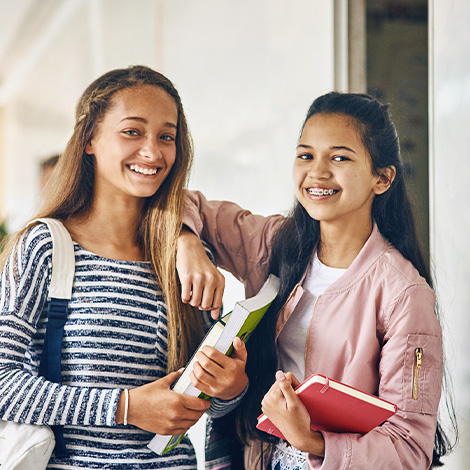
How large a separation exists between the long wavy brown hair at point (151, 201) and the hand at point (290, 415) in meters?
0.30

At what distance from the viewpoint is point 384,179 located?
1312 millimetres

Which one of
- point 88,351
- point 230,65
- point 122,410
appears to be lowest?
point 122,410

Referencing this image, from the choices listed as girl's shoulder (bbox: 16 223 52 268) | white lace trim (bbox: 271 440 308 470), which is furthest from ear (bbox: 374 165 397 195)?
girl's shoulder (bbox: 16 223 52 268)

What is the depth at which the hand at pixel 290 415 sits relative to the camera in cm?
109

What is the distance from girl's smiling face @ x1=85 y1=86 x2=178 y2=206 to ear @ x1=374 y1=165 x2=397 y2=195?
0.44 meters

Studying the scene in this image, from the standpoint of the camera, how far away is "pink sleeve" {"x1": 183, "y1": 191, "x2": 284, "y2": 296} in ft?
4.93

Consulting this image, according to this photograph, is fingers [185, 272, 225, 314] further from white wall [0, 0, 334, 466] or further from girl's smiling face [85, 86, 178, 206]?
white wall [0, 0, 334, 466]

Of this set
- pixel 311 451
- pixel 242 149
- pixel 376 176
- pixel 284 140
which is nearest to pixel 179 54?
pixel 242 149

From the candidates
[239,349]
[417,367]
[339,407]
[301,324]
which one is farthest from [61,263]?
[417,367]

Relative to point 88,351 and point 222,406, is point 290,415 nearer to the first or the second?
point 222,406

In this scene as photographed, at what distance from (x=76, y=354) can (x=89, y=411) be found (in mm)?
116

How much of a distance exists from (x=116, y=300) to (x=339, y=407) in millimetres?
493

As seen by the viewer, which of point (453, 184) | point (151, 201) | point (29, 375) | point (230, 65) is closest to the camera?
point (29, 375)

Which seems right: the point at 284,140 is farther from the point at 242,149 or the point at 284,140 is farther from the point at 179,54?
the point at 179,54
